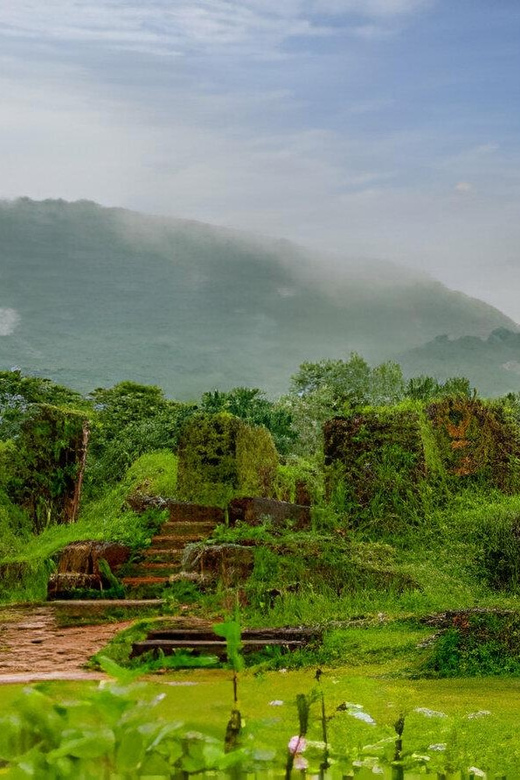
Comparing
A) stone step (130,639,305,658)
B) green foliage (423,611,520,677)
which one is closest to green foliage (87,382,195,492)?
stone step (130,639,305,658)

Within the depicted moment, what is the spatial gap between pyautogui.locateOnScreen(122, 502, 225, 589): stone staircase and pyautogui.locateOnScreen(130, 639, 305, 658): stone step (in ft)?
11.4

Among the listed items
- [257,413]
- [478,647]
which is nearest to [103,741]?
Result: [478,647]

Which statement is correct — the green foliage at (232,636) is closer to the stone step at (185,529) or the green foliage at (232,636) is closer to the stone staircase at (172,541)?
the stone staircase at (172,541)

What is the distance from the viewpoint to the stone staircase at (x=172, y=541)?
12.1 m

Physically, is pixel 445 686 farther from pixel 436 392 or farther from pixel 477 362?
pixel 477 362

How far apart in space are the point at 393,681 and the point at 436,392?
73.6ft

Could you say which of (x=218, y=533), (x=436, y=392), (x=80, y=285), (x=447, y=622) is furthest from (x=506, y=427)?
(x=80, y=285)

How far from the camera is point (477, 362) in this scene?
110000mm

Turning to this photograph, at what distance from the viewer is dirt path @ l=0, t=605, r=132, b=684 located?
7.36 m

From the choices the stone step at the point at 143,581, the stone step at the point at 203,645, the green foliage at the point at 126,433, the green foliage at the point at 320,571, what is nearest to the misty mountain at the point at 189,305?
the green foliage at the point at 126,433

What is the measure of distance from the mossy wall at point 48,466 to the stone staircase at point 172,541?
3066 mm

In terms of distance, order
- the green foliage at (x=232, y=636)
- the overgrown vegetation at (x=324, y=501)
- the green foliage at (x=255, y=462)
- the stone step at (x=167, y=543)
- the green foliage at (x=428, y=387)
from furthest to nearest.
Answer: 1. the green foliage at (x=428, y=387)
2. the green foliage at (x=255, y=462)
3. the stone step at (x=167, y=543)
4. the overgrown vegetation at (x=324, y=501)
5. the green foliage at (x=232, y=636)

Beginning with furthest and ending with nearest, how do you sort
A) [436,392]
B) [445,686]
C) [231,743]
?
[436,392]
[445,686]
[231,743]

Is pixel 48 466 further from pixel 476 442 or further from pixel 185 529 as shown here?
pixel 476 442
